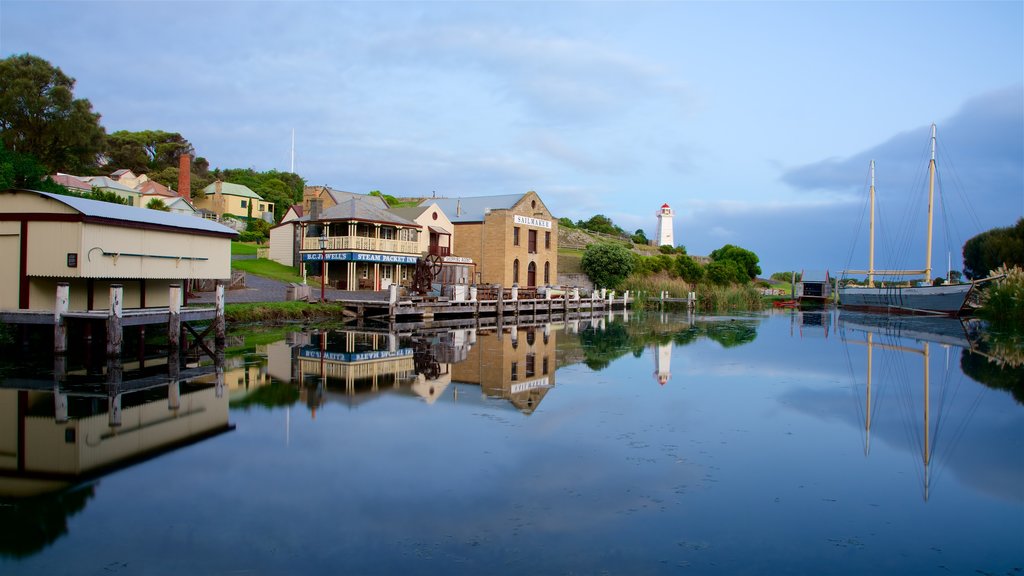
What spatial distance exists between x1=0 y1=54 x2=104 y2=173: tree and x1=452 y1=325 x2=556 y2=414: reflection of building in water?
3633 cm

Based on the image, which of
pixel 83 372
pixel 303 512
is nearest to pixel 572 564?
pixel 303 512

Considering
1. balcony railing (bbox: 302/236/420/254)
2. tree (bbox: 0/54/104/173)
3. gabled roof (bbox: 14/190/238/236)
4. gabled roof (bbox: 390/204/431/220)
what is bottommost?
gabled roof (bbox: 14/190/238/236)

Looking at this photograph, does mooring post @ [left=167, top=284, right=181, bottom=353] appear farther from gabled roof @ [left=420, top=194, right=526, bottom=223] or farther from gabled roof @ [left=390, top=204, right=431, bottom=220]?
gabled roof @ [left=420, top=194, right=526, bottom=223]

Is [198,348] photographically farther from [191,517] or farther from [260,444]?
[191,517]

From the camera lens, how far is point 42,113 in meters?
46.8

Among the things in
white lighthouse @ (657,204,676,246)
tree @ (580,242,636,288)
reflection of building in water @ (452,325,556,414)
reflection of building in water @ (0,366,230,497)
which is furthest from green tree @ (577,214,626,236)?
reflection of building in water @ (0,366,230,497)

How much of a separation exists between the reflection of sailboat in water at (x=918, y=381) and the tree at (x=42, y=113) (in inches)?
1870

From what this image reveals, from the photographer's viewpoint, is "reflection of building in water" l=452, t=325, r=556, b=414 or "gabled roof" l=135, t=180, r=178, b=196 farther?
"gabled roof" l=135, t=180, r=178, b=196

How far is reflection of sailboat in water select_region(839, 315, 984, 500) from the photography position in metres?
11.5

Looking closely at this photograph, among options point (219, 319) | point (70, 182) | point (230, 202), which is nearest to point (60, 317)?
point (219, 319)

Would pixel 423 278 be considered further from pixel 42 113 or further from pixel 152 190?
pixel 42 113

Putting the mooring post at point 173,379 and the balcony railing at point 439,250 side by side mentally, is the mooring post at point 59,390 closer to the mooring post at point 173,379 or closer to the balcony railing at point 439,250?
the mooring post at point 173,379

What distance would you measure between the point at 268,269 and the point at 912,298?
140 ft

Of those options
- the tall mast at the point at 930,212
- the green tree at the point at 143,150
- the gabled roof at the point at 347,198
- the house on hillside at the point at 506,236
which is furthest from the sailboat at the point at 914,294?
the green tree at the point at 143,150
